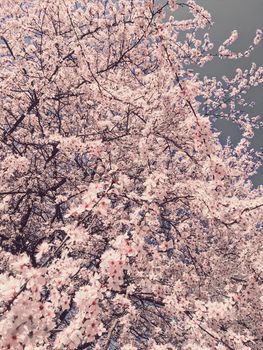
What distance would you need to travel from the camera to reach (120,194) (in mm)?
5801

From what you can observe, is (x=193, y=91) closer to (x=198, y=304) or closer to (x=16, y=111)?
(x=198, y=304)

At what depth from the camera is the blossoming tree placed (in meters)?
5.21

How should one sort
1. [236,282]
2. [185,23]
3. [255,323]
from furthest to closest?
[185,23]
[236,282]
[255,323]

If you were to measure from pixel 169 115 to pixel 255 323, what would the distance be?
5.14 m

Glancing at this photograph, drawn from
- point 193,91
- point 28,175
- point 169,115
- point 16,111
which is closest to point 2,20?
point 16,111

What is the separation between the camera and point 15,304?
10.9ft

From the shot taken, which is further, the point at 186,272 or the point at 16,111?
the point at 16,111

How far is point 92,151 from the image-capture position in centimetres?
797

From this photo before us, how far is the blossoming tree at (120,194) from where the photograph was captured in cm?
521

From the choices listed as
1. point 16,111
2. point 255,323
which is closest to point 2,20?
point 16,111

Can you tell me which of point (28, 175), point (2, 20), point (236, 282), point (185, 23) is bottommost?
point (28, 175)

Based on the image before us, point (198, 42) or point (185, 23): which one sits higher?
point (198, 42)

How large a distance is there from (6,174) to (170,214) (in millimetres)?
5133

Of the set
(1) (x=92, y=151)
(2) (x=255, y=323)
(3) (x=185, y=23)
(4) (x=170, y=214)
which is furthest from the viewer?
(4) (x=170, y=214)
